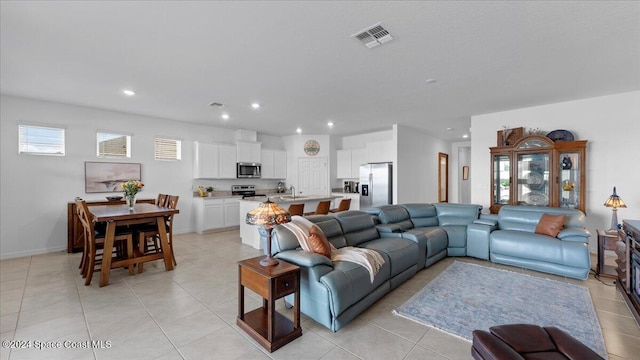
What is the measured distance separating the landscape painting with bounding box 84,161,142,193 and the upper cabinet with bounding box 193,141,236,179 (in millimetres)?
1202

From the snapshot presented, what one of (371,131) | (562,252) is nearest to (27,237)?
(371,131)

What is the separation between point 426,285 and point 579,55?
3098 mm

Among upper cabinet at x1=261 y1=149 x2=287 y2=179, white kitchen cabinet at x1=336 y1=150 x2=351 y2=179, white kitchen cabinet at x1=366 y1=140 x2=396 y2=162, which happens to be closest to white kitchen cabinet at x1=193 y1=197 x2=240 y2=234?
upper cabinet at x1=261 y1=149 x2=287 y2=179

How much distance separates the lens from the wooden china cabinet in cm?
467

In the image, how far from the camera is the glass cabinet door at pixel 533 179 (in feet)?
16.1

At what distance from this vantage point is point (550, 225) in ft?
12.9

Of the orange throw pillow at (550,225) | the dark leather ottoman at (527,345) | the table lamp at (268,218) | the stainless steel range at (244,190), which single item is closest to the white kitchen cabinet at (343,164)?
the stainless steel range at (244,190)

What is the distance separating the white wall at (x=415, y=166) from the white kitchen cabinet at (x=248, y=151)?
3709 mm

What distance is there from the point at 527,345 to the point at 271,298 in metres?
1.62

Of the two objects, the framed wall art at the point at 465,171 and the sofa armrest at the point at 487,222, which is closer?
the sofa armrest at the point at 487,222

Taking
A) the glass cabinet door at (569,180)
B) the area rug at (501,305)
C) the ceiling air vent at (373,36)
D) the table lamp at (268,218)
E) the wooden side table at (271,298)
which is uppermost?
the ceiling air vent at (373,36)

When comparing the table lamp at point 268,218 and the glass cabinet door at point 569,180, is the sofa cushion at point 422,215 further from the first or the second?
the table lamp at point 268,218

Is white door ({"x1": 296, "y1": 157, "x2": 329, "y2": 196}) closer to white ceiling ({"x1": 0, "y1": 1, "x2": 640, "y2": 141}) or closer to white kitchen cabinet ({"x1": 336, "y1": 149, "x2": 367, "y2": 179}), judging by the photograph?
white kitchen cabinet ({"x1": 336, "y1": 149, "x2": 367, "y2": 179})

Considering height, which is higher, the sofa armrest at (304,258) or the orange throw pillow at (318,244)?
the orange throw pillow at (318,244)
